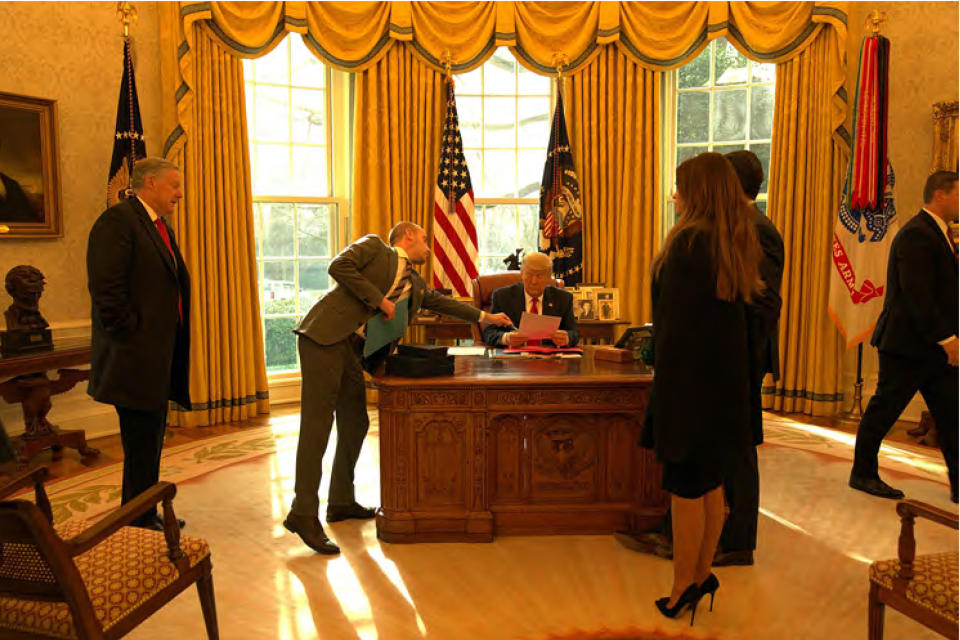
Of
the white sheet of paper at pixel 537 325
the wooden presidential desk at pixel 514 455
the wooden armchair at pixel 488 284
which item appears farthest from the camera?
the wooden armchair at pixel 488 284

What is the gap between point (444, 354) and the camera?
12.2ft

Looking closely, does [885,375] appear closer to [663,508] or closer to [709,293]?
[663,508]

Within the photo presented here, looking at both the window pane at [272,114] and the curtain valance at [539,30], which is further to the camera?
the window pane at [272,114]

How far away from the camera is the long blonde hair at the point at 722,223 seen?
8.55 ft

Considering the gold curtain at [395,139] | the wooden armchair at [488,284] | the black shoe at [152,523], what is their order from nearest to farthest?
the black shoe at [152,523]
the wooden armchair at [488,284]
the gold curtain at [395,139]

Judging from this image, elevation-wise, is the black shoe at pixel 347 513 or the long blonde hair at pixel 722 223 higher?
the long blonde hair at pixel 722 223

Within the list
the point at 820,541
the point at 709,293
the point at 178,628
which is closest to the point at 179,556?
the point at 178,628

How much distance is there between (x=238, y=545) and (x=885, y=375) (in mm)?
3552

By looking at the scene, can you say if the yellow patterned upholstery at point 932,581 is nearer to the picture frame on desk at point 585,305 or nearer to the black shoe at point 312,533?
the black shoe at point 312,533

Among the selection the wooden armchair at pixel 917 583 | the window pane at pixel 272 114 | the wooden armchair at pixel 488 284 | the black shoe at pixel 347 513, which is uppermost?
the window pane at pixel 272 114

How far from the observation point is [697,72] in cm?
715

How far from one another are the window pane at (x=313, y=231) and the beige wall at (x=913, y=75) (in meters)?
4.59

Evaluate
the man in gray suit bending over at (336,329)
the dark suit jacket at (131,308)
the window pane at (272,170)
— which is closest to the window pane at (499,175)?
the window pane at (272,170)

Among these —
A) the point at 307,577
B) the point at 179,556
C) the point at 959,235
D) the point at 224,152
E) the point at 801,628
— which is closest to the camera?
the point at 179,556
